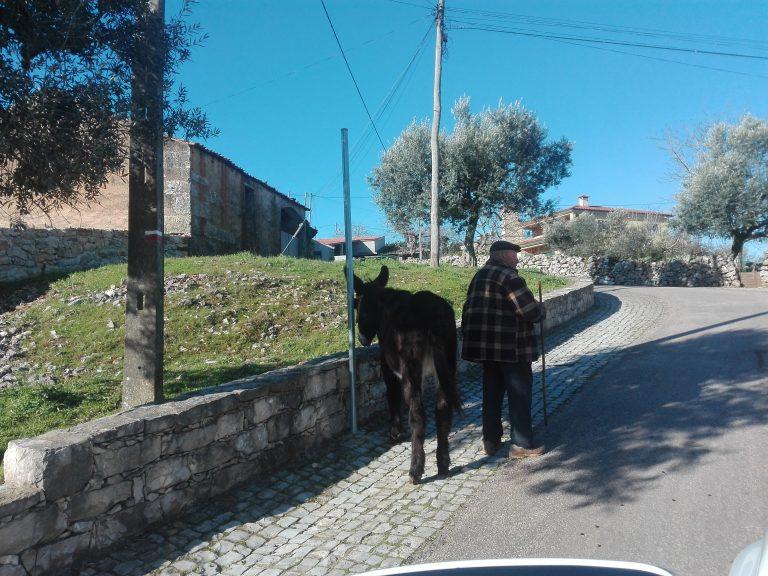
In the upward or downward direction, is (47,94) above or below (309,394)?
above

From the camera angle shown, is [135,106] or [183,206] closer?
[135,106]

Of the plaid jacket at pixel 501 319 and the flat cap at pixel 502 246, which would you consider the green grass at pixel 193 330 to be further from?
the flat cap at pixel 502 246

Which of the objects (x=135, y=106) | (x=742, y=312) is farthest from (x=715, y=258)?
(x=135, y=106)

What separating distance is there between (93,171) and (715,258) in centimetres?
3378

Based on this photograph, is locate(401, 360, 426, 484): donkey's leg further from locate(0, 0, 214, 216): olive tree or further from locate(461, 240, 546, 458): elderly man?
locate(0, 0, 214, 216): olive tree

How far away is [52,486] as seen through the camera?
352 centimetres

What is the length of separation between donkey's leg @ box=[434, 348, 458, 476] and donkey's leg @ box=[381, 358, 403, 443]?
1003 millimetres

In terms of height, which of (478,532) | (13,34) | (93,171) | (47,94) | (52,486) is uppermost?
(13,34)

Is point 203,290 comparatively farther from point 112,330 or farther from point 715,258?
point 715,258

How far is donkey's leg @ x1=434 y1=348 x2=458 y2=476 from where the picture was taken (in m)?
5.22

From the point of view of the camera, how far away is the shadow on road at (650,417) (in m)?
5.02

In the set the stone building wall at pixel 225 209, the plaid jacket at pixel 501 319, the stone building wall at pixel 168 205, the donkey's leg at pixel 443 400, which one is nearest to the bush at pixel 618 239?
the stone building wall at pixel 225 209

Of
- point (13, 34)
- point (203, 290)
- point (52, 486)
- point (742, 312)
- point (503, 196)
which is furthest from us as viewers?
point (503, 196)

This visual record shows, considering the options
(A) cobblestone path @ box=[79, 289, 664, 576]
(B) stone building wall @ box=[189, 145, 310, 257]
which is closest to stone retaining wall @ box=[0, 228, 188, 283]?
(B) stone building wall @ box=[189, 145, 310, 257]
